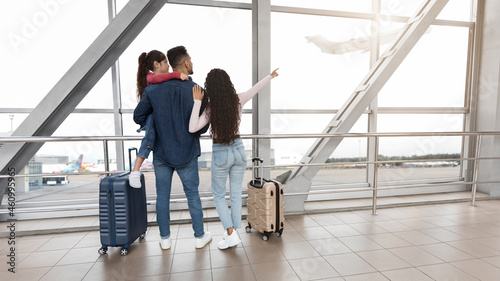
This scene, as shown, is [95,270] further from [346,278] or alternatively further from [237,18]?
[237,18]

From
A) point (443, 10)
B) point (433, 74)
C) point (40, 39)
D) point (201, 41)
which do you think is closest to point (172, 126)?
point (201, 41)

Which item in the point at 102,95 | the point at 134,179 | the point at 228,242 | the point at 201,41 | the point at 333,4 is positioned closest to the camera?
the point at 134,179

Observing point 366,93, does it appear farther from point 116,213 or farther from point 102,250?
point 102,250

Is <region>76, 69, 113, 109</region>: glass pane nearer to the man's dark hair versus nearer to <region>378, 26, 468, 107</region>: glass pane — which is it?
the man's dark hair

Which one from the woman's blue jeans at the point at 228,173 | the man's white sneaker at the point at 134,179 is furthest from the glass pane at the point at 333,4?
the man's white sneaker at the point at 134,179

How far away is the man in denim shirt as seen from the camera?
1.74 m

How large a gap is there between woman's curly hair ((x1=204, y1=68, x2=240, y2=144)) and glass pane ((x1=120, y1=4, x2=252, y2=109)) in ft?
3.93

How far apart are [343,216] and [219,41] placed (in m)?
2.52

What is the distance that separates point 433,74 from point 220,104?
362 cm

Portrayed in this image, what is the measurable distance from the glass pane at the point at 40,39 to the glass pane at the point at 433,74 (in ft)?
12.7

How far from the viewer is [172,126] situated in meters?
1.78

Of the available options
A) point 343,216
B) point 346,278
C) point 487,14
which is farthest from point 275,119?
point 487,14

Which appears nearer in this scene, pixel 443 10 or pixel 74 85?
pixel 74 85

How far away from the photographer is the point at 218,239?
2.18 m
